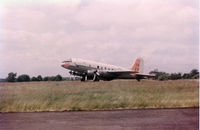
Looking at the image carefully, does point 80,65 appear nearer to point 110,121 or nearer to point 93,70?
point 93,70

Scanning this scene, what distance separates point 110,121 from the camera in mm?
8984

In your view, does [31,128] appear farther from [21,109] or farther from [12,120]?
[21,109]

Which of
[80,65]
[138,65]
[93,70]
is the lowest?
[93,70]

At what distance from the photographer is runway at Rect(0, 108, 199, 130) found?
8102mm

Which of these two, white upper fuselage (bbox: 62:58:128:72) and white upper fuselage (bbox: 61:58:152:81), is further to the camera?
white upper fuselage (bbox: 61:58:152:81)

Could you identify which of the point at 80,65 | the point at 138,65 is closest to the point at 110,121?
the point at 80,65

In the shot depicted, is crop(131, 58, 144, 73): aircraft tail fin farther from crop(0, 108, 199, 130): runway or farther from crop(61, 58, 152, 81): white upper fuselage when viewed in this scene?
crop(0, 108, 199, 130): runway

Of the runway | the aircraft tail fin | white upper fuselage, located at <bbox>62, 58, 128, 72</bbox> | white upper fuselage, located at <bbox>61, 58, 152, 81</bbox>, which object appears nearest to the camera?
the runway

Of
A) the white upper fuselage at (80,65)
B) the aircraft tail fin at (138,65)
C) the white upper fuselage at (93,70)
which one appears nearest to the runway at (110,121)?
the white upper fuselage at (80,65)

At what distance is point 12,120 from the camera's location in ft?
31.1

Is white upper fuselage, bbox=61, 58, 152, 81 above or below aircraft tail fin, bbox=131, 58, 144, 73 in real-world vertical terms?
below

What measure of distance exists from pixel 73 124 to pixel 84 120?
74 cm

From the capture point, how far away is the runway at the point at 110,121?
26.6 feet

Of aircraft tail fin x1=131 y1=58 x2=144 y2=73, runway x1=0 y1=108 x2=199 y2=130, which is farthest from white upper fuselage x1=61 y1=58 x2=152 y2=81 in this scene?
runway x1=0 y1=108 x2=199 y2=130
